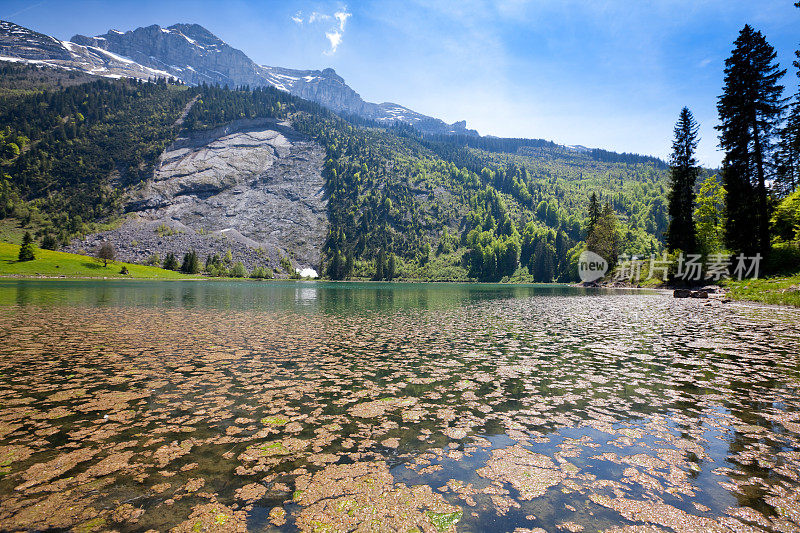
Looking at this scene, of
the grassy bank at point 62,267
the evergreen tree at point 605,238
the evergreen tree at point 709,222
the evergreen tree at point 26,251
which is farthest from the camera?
the evergreen tree at point 26,251

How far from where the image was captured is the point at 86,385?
38.0 ft

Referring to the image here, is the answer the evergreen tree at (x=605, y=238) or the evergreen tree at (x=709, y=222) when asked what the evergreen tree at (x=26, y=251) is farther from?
the evergreen tree at (x=709, y=222)

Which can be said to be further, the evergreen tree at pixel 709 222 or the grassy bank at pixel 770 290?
the evergreen tree at pixel 709 222

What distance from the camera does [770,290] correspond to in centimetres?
4038

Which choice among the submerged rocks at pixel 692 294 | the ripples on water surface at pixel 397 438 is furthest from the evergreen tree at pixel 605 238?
the ripples on water surface at pixel 397 438

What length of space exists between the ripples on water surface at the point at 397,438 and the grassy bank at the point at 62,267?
479ft

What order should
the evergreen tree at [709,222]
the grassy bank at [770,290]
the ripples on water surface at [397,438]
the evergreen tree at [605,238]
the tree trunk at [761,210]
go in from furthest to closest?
the evergreen tree at [605,238]
the evergreen tree at [709,222]
the tree trunk at [761,210]
the grassy bank at [770,290]
the ripples on water surface at [397,438]

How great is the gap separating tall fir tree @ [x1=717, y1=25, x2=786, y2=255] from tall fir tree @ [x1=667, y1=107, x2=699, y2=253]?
63.8ft

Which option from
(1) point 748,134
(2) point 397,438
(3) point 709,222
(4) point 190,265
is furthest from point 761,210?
(4) point 190,265

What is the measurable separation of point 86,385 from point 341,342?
37.0ft

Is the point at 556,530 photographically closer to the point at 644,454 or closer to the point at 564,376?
the point at 644,454

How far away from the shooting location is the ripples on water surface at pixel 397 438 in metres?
5.33

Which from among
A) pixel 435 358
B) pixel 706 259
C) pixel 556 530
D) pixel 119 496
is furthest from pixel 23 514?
pixel 706 259

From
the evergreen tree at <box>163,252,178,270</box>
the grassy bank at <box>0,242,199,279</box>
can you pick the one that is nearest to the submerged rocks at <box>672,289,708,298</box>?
the grassy bank at <box>0,242,199,279</box>
